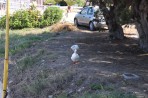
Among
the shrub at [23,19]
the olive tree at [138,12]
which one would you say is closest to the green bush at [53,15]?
the shrub at [23,19]

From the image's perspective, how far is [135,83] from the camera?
806 centimetres

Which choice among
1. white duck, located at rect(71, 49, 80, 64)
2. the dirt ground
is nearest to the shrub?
the dirt ground

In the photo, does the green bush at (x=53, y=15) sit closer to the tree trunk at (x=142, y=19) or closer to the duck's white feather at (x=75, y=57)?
the tree trunk at (x=142, y=19)

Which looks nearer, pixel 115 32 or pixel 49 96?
pixel 49 96

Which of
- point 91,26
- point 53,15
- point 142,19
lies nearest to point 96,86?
point 142,19

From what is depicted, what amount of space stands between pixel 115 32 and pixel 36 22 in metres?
10.1

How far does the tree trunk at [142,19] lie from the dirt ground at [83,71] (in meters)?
0.39

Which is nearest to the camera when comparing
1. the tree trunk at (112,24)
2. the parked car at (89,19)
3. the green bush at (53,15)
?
the tree trunk at (112,24)

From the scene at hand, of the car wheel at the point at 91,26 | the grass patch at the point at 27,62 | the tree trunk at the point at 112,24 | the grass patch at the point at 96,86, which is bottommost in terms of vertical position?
the grass patch at the point at 27,62

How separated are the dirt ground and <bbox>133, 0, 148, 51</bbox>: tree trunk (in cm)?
39

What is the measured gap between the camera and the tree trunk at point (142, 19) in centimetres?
1166

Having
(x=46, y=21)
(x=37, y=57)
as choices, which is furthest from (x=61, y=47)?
(x=46, y=21)

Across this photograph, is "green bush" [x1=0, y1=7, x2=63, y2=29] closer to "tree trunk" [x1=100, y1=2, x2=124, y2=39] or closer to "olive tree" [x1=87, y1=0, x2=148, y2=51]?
"tree trunk" [x1=100, y1=2, x2=124, y2=39]

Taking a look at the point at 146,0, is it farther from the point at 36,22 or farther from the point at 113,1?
the point at 36,22
